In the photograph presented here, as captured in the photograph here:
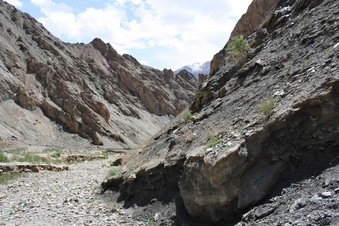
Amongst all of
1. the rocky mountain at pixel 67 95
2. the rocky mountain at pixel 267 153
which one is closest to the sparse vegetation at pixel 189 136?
the rocky mountain at pixel 267 153

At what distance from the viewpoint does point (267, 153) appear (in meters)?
6.56

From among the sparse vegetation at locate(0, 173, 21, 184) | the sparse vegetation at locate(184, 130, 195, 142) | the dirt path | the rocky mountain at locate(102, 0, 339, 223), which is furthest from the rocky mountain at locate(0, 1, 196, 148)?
the rocky mountain at locate(102, 0, 339, 223)

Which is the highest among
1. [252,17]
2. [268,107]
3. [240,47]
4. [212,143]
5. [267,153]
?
[252,17]

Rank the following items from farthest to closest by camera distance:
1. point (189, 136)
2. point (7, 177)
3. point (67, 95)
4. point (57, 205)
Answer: point (67, 95)
point (7, 177)
point (57, 205)
point (189, 136)

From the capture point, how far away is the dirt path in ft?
28.6

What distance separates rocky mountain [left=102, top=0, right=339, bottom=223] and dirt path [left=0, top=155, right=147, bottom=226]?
81cm

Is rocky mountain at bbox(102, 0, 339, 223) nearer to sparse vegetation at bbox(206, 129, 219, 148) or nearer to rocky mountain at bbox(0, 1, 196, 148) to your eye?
sparse vegetation at bbox(206, 129, 219, 148)

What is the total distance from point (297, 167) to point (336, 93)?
5.31 feet

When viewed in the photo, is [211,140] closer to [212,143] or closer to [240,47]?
[212,143]

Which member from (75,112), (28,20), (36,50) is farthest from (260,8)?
(28,20)

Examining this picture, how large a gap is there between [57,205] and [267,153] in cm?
718

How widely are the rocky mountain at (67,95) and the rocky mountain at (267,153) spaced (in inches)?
1511

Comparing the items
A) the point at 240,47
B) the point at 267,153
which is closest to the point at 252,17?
the point at 240,47

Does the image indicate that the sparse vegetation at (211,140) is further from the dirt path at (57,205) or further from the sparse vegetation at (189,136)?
the dirt path at (57,205)
